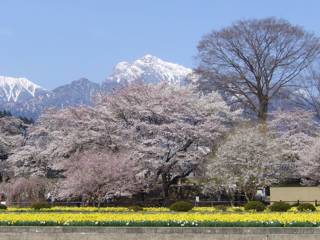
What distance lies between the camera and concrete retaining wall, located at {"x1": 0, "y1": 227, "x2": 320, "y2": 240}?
20.0m

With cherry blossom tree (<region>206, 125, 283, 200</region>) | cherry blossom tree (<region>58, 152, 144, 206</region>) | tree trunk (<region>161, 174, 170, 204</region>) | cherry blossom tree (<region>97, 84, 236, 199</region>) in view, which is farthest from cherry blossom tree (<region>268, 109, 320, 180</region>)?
cherry blossom tree (<region>58, 152, 144, 206</region>)

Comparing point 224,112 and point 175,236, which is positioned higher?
point 224,112

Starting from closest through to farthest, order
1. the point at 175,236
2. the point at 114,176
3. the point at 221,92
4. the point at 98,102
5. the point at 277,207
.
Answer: the point at 175,236 < the point at 277,207 < the point at 114,176 < the point at 98,102 < the point at 221,92

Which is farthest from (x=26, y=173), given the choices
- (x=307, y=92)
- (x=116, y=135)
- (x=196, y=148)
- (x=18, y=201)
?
(x=307, y=92)

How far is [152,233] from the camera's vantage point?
2086 centimetres

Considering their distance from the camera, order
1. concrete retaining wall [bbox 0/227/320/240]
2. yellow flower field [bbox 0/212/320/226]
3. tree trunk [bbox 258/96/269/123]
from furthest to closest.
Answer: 1. tree trunk [bbox 258/96/269/123]
2. yellow flower field [bbox 0/212/320/226]
3. concrete retaining wall [bbox 0/227/320/240]

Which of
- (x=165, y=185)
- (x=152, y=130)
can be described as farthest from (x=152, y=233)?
(x=165, y=185)

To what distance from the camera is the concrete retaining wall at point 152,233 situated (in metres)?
20.0

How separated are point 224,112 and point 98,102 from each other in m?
9.76

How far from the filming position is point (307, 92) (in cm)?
5988

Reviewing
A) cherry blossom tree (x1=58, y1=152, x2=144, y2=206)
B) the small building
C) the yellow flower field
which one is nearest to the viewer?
the yellow flower field

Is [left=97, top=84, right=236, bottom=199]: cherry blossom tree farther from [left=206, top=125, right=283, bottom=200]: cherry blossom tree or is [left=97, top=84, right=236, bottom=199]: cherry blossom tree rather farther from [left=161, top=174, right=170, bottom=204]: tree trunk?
[left=206, top=125, right=283, bottom=200]: cherry blossom tree

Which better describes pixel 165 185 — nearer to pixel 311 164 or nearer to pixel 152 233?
pixel 311 164

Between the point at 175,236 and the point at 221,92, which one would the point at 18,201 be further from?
the point at 175,236
